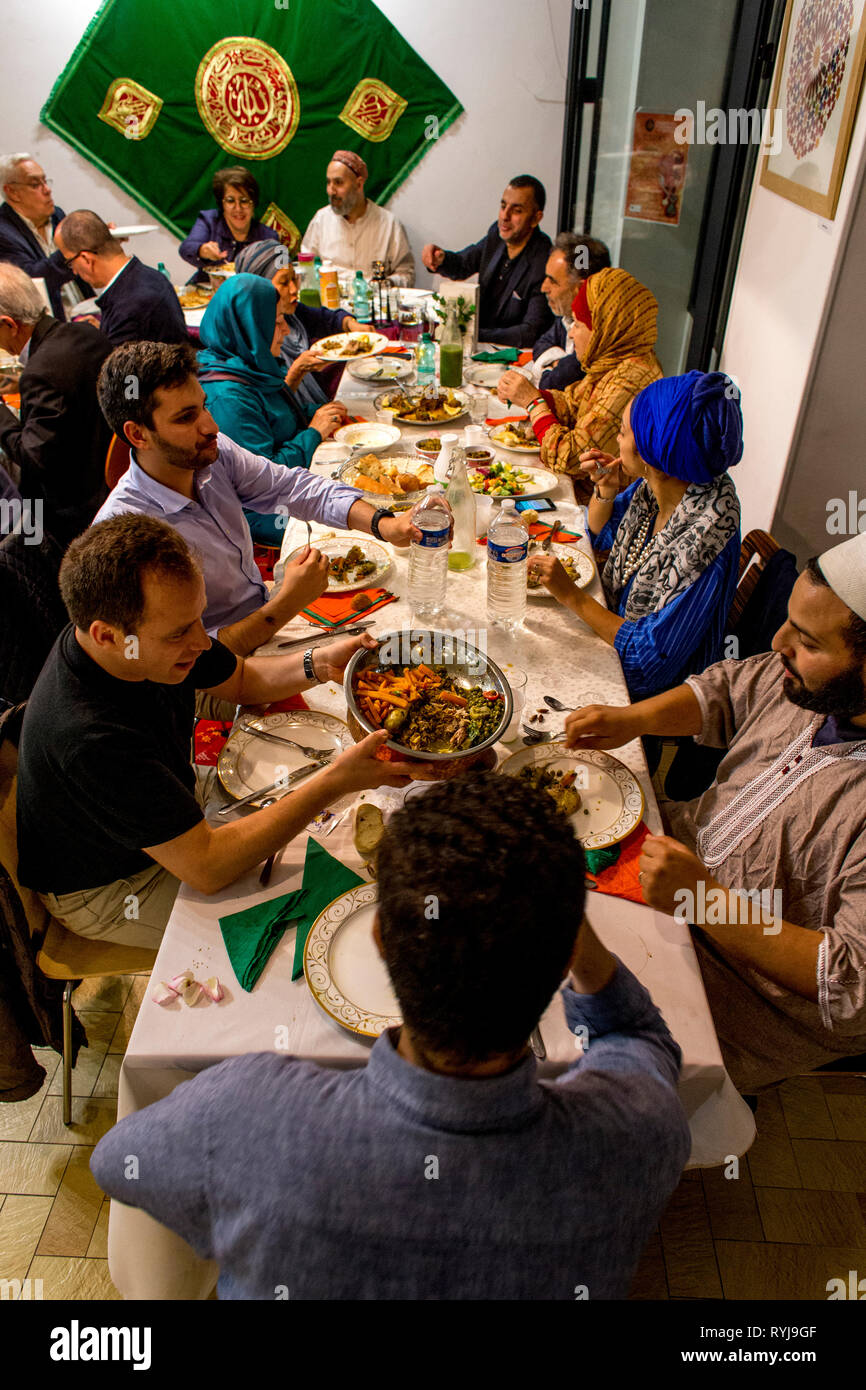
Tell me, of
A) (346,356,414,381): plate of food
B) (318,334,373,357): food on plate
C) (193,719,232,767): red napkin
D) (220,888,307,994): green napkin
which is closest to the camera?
(220,888,307,994): green napkin

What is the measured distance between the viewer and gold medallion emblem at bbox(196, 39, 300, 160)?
6277 millimetres

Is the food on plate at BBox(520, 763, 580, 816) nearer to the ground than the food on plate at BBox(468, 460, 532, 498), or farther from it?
nearer to the ground

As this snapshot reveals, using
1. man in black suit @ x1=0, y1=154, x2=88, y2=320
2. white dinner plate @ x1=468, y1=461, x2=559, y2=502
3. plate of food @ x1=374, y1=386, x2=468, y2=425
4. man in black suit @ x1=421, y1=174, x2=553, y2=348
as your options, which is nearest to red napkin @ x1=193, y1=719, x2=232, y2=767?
white dinner plate @ x1=468, y1=461, x2=559, y2=502

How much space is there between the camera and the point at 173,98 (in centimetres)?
638

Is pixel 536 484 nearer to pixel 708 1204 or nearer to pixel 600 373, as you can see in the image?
pixel 600 373

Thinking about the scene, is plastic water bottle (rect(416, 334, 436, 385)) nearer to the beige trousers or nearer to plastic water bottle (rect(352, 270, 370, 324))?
plastic water bottle (rect(352, 270, 370, 324))

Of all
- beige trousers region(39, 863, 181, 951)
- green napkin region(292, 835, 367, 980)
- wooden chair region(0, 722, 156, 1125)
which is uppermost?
green napkin region(292, 835, 367, 980)

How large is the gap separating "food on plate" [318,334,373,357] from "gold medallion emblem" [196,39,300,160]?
3526mm

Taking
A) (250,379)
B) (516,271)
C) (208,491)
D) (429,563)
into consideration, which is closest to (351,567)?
(429,563)

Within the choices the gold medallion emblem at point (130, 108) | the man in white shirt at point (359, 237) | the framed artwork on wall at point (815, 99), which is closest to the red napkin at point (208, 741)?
the framed artwork on wall at point (815, 99)

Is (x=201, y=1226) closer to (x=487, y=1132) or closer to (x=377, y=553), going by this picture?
(x=487, y=1132)

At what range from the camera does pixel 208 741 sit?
2064mm
